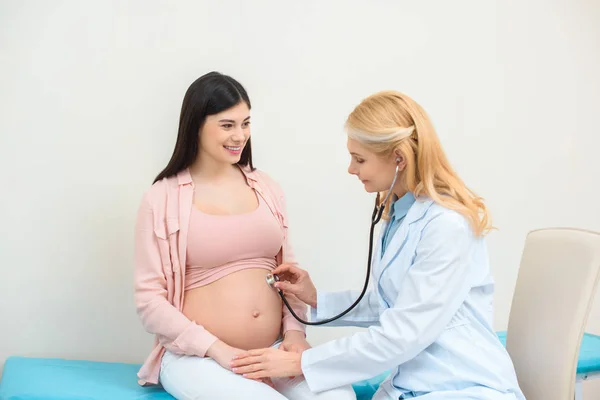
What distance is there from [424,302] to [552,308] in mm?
459

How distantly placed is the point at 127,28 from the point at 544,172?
6.07 ft

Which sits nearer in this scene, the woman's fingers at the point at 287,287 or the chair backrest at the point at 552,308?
the chair backrest at the point at 552,308

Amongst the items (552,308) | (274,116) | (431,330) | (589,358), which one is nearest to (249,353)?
(431,330)

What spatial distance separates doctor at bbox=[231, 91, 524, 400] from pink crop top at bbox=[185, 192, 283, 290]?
28 cm

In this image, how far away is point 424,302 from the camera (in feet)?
5.24

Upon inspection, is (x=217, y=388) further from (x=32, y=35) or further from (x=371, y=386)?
(x=32, y=35)

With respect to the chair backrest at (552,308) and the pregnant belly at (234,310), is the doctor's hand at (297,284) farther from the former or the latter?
the chair backrest at (552,308)

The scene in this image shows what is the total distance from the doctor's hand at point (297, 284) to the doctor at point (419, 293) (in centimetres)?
29

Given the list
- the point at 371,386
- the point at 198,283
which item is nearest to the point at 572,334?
the point at 371,386

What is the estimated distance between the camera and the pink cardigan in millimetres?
1829

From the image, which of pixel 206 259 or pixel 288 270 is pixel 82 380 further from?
pixel 288 270

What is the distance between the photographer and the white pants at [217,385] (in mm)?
1714

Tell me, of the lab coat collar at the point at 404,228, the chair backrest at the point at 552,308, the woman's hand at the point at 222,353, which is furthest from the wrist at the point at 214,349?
the chair backrest at the point at 552,308

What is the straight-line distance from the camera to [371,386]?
2.07 metres
